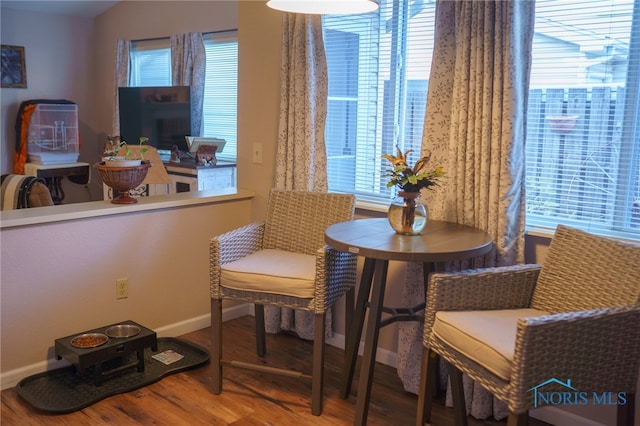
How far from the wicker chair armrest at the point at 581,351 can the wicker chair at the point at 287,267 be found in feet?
3.24

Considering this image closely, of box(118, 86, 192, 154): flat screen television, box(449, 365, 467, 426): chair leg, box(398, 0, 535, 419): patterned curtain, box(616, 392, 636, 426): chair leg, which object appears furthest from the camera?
box(118, 86, 192, 154): flat screen television

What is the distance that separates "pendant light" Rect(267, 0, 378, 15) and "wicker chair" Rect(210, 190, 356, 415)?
899 millimetres

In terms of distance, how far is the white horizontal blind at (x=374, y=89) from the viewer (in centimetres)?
297

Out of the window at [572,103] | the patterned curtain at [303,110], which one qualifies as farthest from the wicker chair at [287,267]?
the window at [572,103]

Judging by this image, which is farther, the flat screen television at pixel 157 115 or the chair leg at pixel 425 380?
the flat screen television at pixel 157 115

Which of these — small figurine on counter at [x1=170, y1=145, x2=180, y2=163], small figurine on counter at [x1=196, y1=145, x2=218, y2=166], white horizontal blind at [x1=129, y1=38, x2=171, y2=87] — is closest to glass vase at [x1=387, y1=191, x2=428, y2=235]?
small figurine on counter at [x1=196, y1=145, x2=218, y2=166]

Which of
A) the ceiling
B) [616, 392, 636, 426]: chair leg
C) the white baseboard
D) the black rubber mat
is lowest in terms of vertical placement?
the black rubber mat

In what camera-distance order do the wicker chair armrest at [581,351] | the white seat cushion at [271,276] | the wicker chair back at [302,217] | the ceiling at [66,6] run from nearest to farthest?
1. the wicker chair armrest at [581,351]
2. the white seat cushion at [271,276]
3. the wicker chair back at [302,217]
4. the ceiling at [66,6]

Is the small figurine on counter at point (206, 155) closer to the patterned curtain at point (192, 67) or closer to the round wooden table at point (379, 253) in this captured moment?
the patterned curtain at point (192, 67)

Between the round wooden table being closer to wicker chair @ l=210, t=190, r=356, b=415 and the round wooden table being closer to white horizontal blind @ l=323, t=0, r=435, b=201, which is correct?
wicker chair @ l=210, t=190, r=356, b=415

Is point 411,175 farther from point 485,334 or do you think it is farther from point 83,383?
point 83,383

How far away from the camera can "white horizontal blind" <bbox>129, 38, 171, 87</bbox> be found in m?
6.18

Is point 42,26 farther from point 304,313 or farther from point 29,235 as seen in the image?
point 304,313

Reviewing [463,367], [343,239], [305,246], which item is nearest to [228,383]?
[305,246]
